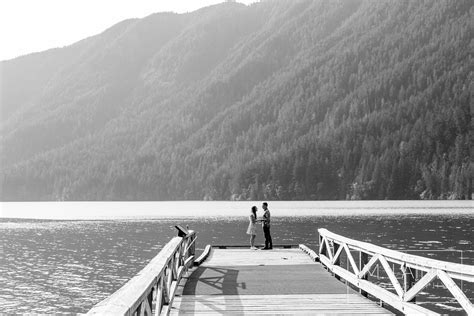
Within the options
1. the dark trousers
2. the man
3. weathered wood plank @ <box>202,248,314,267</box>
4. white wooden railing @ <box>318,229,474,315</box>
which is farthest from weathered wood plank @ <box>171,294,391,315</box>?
the dark trousers

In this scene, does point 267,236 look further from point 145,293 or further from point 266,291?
point 145,293

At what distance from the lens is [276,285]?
803 inches

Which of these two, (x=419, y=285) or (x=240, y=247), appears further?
(x=240, y=247)

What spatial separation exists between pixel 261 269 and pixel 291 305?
8697mm

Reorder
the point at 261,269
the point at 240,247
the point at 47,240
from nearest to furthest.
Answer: the point at 261,269, the point at 240,247, the point at 47,240

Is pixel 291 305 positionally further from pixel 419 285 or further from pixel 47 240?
pixel 47 240

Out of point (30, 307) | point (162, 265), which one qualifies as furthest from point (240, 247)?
point (162, 265)

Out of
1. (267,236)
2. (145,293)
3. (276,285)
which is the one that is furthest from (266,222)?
(145,293)

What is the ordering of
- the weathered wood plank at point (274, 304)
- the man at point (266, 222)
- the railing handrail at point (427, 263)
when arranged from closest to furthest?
1. the railing handrail at point (427, 263)
2. the weathered wood plank at point (274, 304)
3. the man at point (266, 222)

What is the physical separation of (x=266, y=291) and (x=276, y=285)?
1.31 meters

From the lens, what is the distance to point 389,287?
109 feet

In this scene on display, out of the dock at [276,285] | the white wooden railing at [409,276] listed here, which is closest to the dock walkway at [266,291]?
the dock at [276,285]

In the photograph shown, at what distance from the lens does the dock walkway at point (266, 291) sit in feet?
52.6

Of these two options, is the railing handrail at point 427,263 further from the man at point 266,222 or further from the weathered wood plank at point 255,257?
the man at point 266,222
